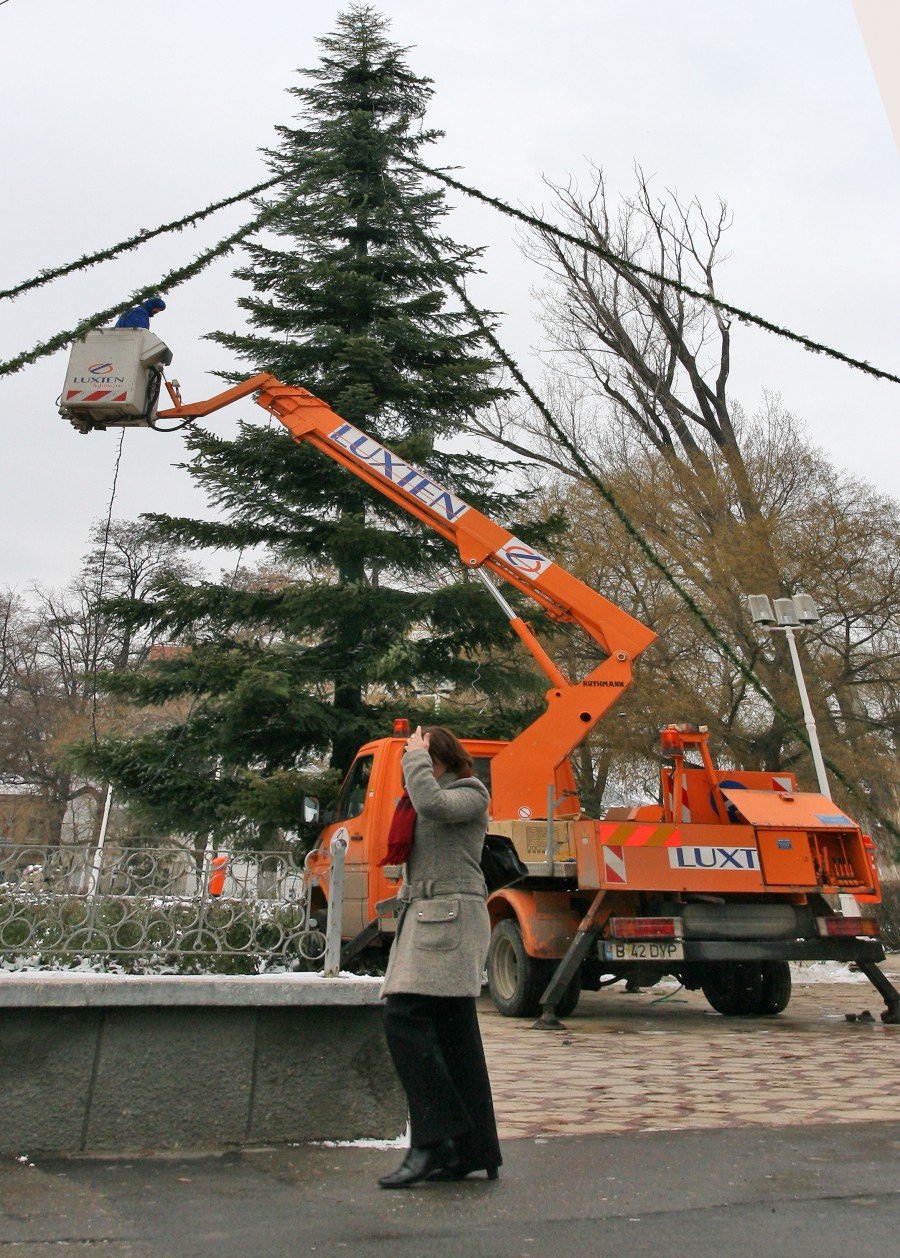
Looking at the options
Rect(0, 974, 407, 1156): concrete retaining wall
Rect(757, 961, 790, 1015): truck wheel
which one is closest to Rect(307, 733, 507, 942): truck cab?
Rect(757, 961, 790, 1015): truck wheel

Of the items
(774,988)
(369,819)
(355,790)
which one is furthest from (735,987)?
(355,790)

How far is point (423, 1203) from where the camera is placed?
12.3ft

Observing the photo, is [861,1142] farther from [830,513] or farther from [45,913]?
[830,513]

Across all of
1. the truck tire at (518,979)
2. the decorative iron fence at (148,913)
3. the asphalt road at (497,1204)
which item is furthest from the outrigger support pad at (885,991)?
the decorative iron fence at (148,913)

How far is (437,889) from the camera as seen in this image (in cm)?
426

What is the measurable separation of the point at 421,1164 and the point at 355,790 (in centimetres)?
732

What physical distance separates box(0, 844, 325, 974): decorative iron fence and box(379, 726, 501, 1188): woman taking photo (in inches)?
44.2

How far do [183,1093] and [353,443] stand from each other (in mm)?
8720

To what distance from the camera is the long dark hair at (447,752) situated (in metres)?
4.48

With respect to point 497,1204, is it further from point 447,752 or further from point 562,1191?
point 447,752

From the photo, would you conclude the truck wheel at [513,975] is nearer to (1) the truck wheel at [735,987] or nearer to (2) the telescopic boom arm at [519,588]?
(2) the telescopic boom arm at [519,588]

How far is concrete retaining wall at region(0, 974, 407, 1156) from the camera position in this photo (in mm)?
4391

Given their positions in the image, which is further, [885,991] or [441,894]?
[885,991]

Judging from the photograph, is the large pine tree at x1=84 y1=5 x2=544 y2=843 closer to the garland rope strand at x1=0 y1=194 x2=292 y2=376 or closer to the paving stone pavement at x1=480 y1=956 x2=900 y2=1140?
the paving stone pavement at x1=480 y1=956 x2=900 y2=1140
